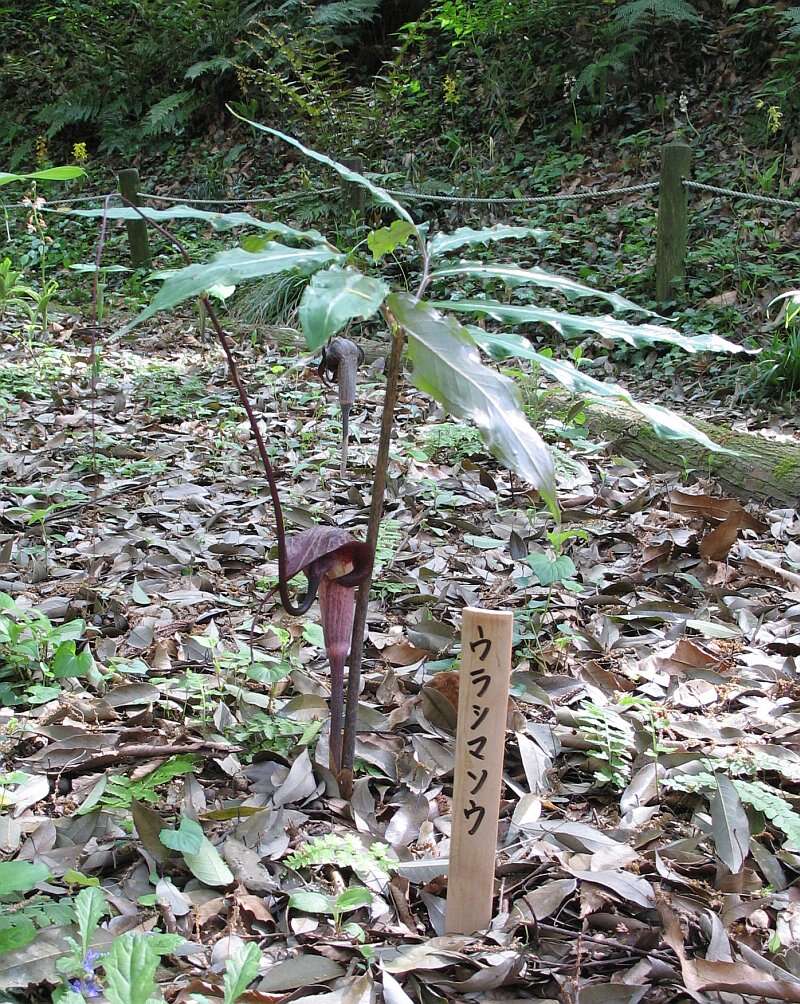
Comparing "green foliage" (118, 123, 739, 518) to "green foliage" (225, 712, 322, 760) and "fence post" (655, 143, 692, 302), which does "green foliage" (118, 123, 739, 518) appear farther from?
"fence post" (655, 143, 692, 302)

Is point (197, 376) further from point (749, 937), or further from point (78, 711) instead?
point (749, 937)

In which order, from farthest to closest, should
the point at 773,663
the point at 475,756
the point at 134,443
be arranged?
the point at 134,443 < the point at 773,663 < the point at 475,756

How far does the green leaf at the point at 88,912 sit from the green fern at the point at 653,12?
6557 mm

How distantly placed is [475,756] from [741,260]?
424 cm

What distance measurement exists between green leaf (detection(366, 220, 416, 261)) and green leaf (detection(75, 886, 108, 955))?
765 millimetres

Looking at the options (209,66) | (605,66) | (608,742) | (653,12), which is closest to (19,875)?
(608,742)

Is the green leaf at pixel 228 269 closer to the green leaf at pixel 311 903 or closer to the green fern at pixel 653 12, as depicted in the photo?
the green leaf at pixel 311 903

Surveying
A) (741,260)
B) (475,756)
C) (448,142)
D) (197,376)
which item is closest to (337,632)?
(475,756)

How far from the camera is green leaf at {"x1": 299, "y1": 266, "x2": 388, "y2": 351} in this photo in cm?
71

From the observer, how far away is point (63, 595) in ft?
6.23

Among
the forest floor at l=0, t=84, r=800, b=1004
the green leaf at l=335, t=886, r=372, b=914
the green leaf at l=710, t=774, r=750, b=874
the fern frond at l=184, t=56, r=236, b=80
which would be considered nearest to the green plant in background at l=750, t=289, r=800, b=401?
the forest floor at l=0, t=84, r=800, b=1004

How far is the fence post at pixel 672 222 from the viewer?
164 inches

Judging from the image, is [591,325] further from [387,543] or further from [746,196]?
[746,196]

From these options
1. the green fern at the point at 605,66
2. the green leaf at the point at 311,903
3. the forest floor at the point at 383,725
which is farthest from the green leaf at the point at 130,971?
the green fern at the point at 605,66
